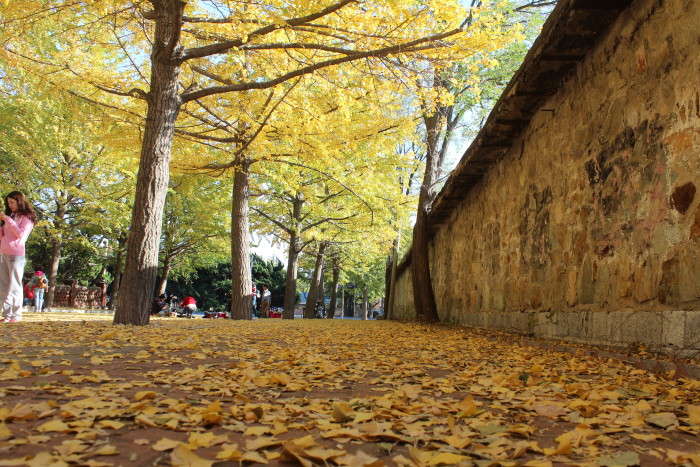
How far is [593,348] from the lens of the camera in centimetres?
405

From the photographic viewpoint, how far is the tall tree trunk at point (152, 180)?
724 centimetres

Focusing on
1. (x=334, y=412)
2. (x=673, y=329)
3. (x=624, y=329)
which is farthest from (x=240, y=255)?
(x=334, y=412)

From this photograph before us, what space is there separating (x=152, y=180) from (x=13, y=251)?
75.1 inches

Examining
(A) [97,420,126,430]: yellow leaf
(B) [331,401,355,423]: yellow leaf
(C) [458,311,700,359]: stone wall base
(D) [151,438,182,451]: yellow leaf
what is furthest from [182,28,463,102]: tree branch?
(D) [151,438,182,451]: yellow leaf

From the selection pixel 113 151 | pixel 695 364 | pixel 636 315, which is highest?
pixel 113 151

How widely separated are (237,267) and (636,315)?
984 cm

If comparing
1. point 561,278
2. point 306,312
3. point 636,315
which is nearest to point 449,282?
point 561,278

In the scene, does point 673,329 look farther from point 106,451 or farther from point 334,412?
point 106,451

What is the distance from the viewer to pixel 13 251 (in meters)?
6.81

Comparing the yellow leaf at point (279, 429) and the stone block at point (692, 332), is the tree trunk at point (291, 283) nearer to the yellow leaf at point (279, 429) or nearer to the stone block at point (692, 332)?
the stone block at point (692, 332)

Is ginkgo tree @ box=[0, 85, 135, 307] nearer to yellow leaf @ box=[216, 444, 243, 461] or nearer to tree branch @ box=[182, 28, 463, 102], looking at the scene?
tree branch @ box=[182, 28, 463, 102]

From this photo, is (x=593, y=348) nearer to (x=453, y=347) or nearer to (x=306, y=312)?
(x=453, y=347)

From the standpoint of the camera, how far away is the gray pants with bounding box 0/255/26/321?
684 cm

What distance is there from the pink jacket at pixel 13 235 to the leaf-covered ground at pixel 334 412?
3657 mm
